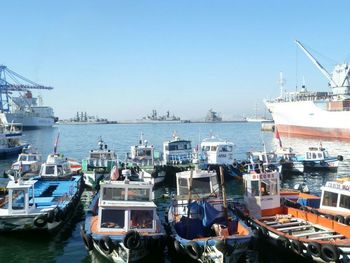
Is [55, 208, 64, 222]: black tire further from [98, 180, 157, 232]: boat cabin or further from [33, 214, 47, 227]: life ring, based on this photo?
[98, 180, 157, 232]: boat cabin

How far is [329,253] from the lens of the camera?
15.2 metres

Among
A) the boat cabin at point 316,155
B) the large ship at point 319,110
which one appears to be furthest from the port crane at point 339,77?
the boat cabin at point 316,155

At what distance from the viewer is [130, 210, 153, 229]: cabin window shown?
56.0 feet

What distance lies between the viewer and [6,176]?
131 ft

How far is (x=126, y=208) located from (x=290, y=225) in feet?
25.1

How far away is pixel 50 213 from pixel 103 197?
13.5 ft

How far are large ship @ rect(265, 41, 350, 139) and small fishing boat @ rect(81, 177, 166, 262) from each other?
77.0m

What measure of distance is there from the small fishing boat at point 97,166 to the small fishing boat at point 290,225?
1515cm

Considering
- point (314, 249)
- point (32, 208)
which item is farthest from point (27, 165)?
point (314, 249)

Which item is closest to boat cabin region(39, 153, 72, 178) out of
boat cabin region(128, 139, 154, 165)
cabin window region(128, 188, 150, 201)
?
boat cabin region(128, 139, 154, 165)

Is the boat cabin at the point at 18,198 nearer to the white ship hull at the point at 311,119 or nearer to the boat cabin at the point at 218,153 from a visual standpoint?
the boat cabin at the point at 218,153

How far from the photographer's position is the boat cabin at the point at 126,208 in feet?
55.3

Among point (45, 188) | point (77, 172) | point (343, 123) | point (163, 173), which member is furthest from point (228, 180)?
Answer: point (343, 123)

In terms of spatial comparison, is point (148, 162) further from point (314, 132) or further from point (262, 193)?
point (314, 132)
